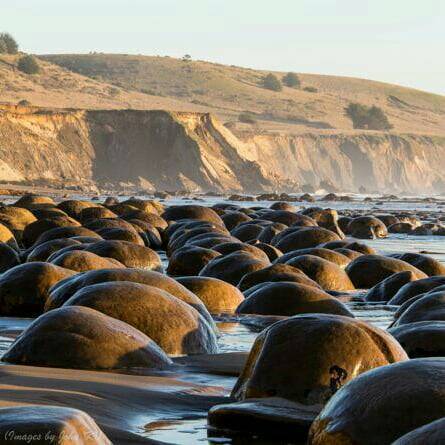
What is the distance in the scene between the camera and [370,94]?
16225 centimetres

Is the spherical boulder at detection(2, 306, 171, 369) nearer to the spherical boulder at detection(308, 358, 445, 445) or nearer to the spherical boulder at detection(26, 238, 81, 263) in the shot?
the spherical boulder at detection(308, 358, 445, 445)

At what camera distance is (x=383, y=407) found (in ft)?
15.3

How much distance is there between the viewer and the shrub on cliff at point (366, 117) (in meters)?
130

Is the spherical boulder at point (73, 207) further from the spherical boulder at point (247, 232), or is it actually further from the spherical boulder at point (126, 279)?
the spherical boulder at point (126, 279)

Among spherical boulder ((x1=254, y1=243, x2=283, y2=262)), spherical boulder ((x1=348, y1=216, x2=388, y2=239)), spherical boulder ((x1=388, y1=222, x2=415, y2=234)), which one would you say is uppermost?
spherical boulder ((x1=254, y1=243, x2=283, y2=262))

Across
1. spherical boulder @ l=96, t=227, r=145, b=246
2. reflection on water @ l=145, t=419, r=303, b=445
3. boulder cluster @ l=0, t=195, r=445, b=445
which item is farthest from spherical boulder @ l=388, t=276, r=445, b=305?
spherical boulder @ l=96, t=227, r=145, b=246

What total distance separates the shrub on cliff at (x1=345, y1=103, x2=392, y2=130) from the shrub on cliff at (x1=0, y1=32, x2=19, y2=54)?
4012 cm

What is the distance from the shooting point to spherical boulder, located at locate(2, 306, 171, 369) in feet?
23.2

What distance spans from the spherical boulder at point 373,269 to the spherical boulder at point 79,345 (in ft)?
25.8

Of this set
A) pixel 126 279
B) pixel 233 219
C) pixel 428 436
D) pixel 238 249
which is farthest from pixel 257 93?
pixel 428 436

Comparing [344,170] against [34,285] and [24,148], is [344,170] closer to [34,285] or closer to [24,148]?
[24,148]

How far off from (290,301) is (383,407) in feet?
20.1

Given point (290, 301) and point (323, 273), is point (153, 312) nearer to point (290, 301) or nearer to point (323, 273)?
point (290, 301)

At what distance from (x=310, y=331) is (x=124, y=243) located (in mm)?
8881
